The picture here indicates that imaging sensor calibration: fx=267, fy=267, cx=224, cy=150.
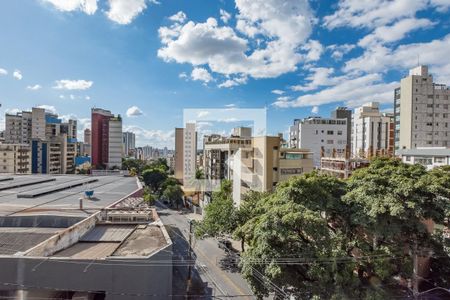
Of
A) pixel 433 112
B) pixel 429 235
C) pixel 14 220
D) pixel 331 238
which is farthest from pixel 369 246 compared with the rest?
pixel 433 112

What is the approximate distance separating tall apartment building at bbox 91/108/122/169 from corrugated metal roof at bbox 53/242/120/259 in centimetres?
4708

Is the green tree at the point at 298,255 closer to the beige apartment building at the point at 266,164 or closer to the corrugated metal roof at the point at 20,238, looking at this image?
the corrugated metal roof at the point at 20,238

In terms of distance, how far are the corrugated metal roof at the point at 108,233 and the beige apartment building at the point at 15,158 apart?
39.0 meters

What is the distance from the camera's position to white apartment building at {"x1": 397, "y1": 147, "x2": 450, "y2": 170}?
2003 centimetres

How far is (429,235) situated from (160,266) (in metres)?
8.94

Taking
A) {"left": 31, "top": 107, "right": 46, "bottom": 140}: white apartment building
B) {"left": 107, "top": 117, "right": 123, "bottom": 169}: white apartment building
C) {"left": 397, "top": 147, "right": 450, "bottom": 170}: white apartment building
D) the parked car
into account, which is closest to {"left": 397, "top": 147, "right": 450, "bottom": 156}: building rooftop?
{"left": 397, "top": 147, "right": 450, "bottom": 170}: white apartment building

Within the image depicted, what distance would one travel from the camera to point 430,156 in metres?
21.1

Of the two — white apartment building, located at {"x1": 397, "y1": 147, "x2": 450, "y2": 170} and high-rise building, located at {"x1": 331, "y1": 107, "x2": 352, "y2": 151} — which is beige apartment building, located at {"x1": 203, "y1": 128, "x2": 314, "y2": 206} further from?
high-rise building, located at {"x1": 331, "y1": 107, "x2": 352, "y2": 151}

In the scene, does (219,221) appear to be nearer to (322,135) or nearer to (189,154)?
(189,154)

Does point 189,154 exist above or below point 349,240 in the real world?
above

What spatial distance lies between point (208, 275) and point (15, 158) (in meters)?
43.1

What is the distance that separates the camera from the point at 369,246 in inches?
343

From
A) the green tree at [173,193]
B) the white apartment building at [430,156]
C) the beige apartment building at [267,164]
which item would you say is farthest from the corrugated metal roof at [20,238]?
the white apartment building at [430,156]

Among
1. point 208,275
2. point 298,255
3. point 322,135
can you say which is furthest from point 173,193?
point 298,255
